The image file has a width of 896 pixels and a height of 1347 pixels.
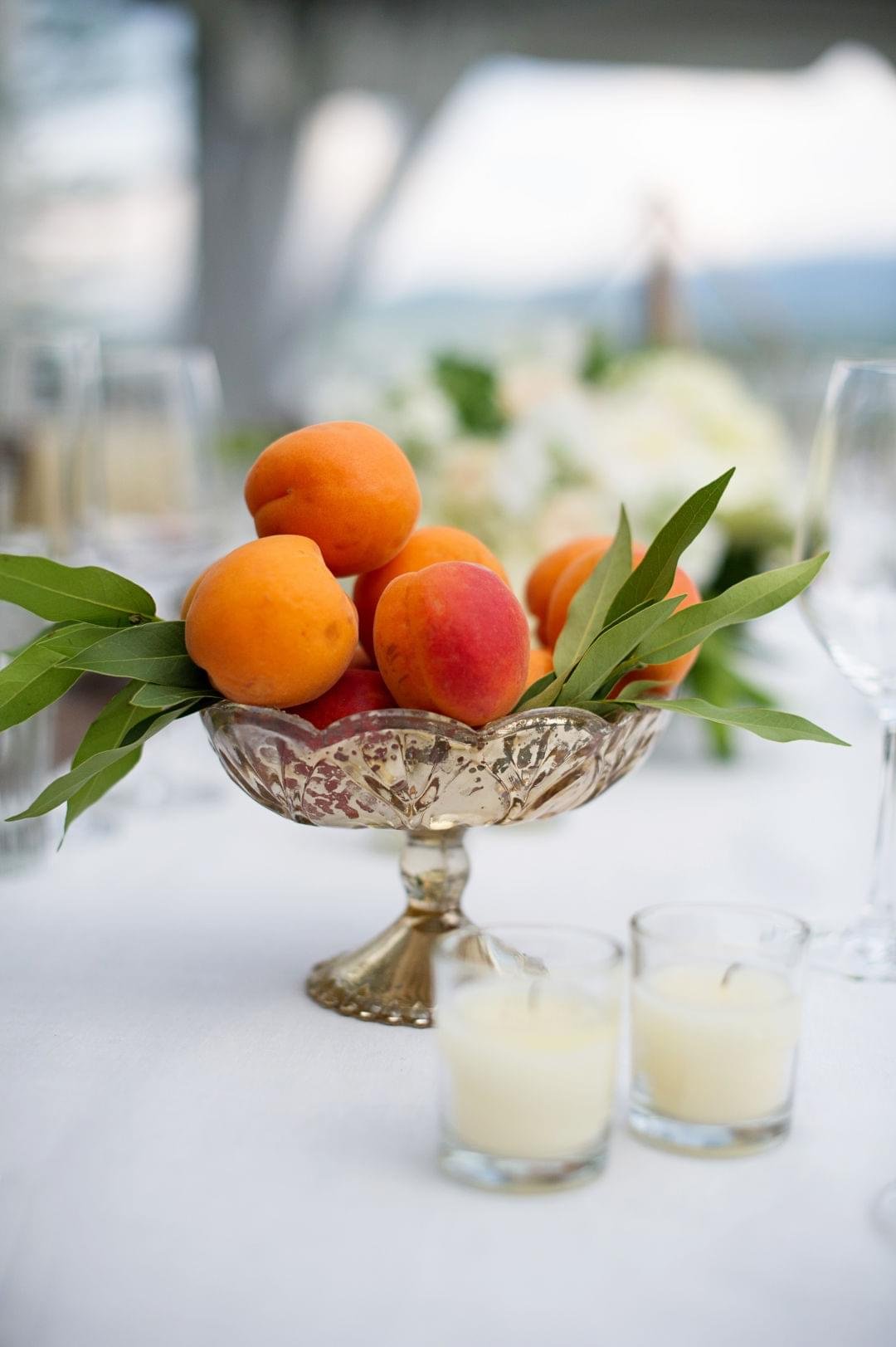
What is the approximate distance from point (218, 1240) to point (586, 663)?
25cm

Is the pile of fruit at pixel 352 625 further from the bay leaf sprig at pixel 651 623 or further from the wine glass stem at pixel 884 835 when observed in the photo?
the wine glass stem at pixel 884 835

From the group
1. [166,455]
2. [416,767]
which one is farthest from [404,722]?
[166,455]

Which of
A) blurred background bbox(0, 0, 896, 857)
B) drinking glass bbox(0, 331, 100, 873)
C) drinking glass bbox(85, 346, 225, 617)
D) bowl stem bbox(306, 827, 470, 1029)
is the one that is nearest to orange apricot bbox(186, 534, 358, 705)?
bowl stem bbox(306, 827, 470, 1029)

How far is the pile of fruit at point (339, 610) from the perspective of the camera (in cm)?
51

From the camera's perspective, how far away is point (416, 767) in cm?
52

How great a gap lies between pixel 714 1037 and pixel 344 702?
0.19 m

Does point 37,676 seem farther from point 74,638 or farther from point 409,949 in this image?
point 409,949

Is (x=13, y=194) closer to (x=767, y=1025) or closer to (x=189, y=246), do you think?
(x=189, y=246)

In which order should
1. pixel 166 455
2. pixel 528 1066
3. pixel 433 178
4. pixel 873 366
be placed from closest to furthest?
pixel 528 1066 → pixel 873 366 → pixel 166 455 → pixel 433 178

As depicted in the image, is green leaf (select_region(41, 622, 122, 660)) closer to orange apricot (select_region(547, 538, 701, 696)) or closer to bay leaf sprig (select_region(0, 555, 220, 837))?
bay leaf sprig (select_region(0, 555, 220, 837))

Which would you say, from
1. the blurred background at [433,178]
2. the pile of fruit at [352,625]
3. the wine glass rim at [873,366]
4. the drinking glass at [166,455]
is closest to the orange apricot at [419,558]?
the pile of fruit at [352,625]

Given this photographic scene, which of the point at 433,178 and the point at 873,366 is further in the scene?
the point at 433,178

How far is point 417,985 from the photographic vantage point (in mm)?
585

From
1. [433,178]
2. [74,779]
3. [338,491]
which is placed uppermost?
[433,178]
